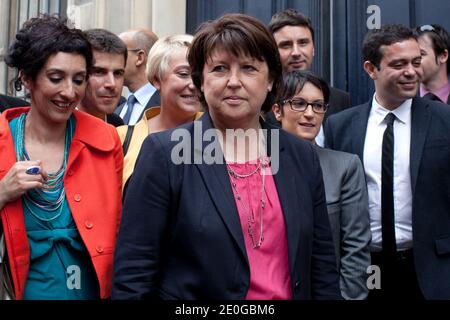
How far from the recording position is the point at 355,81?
5.62m

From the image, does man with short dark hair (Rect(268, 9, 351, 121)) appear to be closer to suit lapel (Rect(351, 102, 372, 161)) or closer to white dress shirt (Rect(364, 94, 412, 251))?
suit lapel (Rect(351, 102, 372, 161))

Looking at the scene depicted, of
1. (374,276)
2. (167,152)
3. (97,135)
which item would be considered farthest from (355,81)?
(167,152)

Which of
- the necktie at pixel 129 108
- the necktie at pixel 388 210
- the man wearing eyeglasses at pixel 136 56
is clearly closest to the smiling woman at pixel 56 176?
the necktie at pixel 388 210

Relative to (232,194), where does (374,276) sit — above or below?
below

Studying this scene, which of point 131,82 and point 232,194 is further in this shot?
point 131,82

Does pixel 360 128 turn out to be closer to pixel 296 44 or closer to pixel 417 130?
pixel 417 130

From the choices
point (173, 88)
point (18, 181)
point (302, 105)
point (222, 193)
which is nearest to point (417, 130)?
point (302, 105)

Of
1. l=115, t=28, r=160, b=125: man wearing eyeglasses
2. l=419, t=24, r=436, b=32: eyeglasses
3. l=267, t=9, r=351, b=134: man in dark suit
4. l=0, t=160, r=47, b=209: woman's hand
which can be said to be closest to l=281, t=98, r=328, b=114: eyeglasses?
l=267, t=9, r=351, b=134: man in dark suit

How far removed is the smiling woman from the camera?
298 centimetres

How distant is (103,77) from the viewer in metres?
4.43

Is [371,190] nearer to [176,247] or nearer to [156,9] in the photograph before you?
[176,247]

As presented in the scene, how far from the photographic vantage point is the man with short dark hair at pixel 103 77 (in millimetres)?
4383

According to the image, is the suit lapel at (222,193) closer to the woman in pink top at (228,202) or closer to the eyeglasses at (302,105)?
the woman in pink top at (228,202)
